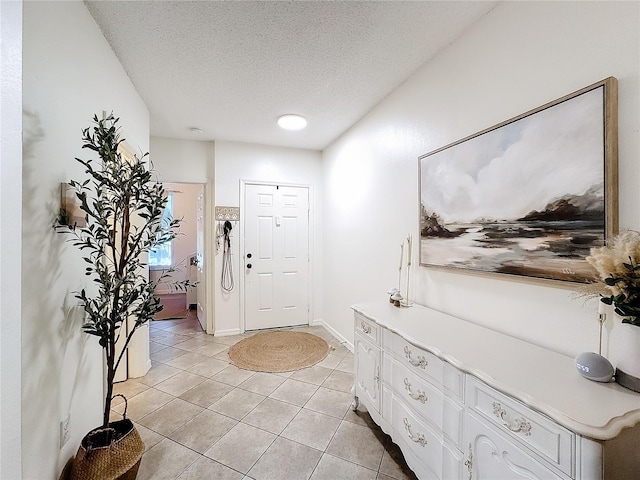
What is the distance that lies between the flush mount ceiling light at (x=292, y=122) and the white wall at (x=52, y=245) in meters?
1.71

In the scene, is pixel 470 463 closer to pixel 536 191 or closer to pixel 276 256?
pixel 536 191

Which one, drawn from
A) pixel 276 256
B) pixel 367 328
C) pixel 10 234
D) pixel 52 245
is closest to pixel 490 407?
pixel 367 328

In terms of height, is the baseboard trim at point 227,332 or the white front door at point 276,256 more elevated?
the white front door at point 276,256

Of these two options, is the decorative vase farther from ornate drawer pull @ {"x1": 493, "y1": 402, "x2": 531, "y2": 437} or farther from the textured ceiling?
the textured ceiling

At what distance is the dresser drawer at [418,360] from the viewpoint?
54.9 inches

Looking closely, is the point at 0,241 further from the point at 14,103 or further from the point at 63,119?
the point at 63,119

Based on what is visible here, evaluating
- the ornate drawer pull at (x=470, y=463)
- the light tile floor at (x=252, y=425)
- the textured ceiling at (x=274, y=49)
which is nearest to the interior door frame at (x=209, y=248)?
the light tile floor at (x=252, y=425)

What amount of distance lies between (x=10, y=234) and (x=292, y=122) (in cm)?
285

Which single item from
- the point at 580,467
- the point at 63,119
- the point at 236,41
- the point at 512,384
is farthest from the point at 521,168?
the point at 63,119

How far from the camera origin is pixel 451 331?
1639 millimetres

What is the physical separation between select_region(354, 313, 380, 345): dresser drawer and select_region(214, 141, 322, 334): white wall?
2334 millimetres

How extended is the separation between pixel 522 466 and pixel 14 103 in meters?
1.94

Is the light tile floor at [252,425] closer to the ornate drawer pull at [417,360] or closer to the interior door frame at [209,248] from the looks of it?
the ornate drawer pull at [417,360]

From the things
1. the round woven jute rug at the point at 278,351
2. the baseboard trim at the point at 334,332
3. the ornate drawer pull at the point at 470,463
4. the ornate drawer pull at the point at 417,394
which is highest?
the ornate drawer pull at the point at 417,394
